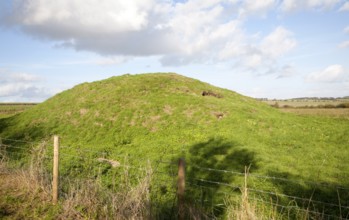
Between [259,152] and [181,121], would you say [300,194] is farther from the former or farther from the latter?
[181,121]

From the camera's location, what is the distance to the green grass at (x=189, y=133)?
1390cm

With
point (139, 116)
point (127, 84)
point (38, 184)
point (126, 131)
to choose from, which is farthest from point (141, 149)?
point (127, 84)

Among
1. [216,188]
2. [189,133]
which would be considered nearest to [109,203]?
[216,188]

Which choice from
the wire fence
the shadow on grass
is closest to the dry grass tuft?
the wire fence

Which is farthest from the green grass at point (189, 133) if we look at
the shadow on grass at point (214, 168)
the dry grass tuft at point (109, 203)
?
the dry grass tuft at point (109, 203)

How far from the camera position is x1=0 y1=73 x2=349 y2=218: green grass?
13.9 m

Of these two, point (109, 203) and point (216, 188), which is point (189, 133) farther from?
point (109, 203)

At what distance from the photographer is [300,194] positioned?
11711mm

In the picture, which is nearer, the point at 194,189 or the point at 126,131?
the point at 194,189

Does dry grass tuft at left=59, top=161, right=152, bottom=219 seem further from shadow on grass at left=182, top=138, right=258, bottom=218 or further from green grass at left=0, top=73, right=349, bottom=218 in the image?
shadow on grass at left=182, top=138, right=258, bottom=218

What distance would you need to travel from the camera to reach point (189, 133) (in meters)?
19.3

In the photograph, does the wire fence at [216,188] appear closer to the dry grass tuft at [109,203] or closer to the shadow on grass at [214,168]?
the shadow on grass at [214,168]

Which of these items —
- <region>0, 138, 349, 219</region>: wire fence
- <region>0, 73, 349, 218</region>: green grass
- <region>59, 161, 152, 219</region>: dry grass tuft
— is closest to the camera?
<region>59, 161, 152, 219</region>: dry grass tuft

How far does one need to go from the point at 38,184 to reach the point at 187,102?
1634cm
